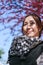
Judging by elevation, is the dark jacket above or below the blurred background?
below

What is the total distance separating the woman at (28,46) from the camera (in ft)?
5.37

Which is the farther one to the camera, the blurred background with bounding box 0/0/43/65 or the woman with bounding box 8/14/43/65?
the blurred background with bounding box 0/0/43/65

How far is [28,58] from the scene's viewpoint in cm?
164

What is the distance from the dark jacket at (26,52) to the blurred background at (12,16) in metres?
0.09

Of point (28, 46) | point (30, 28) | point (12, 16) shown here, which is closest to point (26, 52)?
point (28, 46)

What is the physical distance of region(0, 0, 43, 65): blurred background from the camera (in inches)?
68.7

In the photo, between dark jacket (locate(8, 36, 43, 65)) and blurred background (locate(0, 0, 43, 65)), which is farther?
blurred background (locate(0, 0, 43, 65))

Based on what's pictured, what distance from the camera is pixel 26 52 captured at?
165cm

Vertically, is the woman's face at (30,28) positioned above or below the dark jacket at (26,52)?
above

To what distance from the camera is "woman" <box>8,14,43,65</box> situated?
1636mm

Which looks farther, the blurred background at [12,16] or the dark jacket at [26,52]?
the blurred background at [12,16]

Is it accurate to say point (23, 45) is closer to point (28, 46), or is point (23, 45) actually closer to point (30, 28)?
point (28, 46)

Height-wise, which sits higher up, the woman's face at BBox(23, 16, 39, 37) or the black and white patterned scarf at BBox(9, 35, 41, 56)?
the woman's face at BBox(23, 16, 39, 37)

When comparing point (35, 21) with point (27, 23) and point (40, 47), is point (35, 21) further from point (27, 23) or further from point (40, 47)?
point (40, 47)
